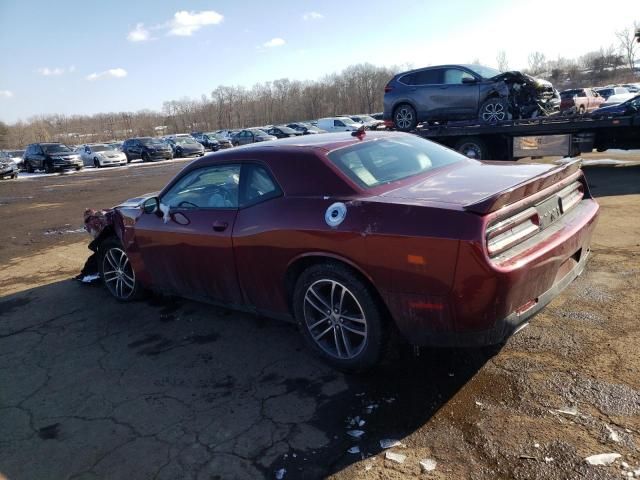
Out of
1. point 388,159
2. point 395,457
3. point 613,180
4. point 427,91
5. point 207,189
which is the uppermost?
point 427,91

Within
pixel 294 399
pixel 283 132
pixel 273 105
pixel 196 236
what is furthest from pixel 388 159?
pixel 273 105

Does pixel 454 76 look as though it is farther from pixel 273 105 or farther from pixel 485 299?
pixel 273 105

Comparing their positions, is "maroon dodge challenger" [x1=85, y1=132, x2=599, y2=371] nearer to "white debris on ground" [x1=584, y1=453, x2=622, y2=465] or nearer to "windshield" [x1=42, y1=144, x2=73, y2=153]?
"white debris on ground" [x1=584, y1=453, x2=622, y2=465]

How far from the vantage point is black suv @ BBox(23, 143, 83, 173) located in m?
28.5

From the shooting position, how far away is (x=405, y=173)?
12.0 feet

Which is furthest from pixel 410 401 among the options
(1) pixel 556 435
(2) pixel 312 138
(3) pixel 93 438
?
(2) pixel 312 138

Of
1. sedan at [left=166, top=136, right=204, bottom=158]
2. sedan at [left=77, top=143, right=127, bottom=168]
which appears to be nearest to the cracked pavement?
sedan at [left=77, top=143, right=127, bottom=168]

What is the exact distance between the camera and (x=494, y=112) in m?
12.0

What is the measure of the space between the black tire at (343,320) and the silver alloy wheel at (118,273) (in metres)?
2.42

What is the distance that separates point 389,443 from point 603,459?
1.02 m

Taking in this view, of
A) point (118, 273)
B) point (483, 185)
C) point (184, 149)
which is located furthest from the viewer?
point (184, 149)

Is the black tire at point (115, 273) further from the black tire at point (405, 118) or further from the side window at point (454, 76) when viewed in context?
the side window at point (454, 76)

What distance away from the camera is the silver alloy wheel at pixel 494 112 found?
1196cm

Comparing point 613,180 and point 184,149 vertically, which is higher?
point 184,149
